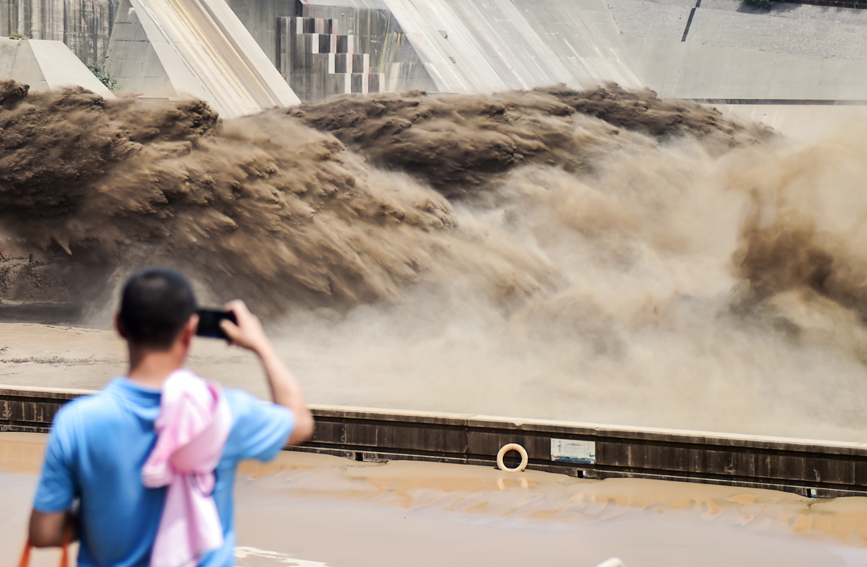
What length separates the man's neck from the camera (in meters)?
1.53

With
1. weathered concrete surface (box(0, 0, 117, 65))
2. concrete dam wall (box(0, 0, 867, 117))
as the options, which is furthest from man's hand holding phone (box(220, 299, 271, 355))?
weathered concrete surface (box(0, 0, 117, 65))

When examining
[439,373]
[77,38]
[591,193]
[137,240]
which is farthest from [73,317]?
[591,193]

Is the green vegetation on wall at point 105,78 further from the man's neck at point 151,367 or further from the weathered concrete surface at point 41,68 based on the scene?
the man's neck at point 151,367

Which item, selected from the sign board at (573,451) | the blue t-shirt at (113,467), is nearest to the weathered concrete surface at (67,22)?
the sign board at (573,451)

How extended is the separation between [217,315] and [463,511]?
5.88 metres

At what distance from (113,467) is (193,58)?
45.7 feet

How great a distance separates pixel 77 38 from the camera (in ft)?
47.3

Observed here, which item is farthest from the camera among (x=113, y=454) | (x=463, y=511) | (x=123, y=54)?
(x=123, y=54)

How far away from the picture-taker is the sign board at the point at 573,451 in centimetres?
766

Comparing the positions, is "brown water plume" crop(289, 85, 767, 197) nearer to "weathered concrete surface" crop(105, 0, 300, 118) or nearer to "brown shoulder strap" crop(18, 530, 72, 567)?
"weathered concrete surface" crop(105, 0, 300, 118)

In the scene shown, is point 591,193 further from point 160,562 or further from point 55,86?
point 160,562

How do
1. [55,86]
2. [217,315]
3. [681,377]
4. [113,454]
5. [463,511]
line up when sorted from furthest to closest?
1. [55,86]
2. [681,377]
3. [463,511]
4. [217,315]
5. [113,454]

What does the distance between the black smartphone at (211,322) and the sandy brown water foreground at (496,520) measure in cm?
473

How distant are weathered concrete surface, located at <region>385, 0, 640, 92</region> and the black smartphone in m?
13.7
